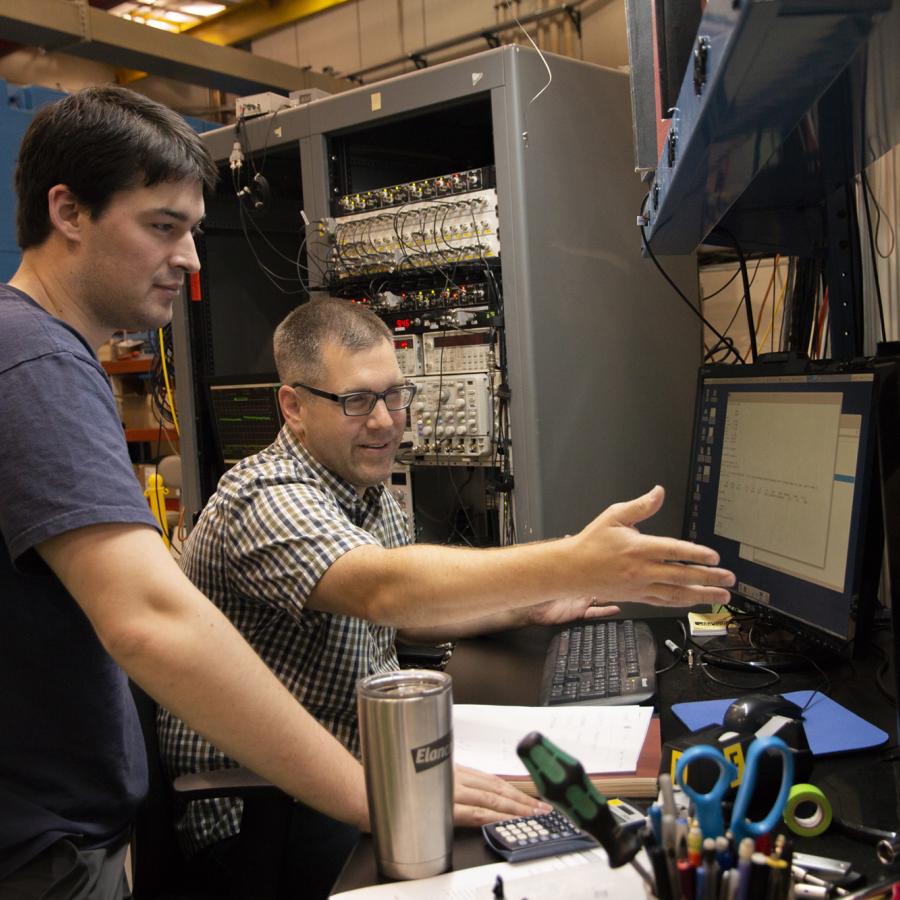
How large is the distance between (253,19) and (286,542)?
4.64m

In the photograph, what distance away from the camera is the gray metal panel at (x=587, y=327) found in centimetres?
202

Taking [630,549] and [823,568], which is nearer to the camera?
[630,549]

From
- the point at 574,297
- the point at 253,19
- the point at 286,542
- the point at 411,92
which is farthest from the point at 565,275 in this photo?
the point at 253,19

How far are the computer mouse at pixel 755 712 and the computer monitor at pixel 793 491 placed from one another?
213mm

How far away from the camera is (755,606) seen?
4.62 ft

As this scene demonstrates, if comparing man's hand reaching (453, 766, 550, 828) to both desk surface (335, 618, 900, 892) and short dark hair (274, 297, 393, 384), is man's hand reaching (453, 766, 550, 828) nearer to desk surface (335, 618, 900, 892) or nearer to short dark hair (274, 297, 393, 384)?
desk surface (335, 618, 900, 892)

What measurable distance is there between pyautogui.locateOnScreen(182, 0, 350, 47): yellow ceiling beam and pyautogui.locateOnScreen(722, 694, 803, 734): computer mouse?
4.55 m

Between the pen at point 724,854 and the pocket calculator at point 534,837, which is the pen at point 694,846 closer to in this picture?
the pen at point 724,854

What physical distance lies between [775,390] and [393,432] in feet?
2.03

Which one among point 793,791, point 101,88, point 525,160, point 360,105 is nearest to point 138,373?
point 360,105

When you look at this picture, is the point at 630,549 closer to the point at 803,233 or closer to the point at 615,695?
the point at 615,695

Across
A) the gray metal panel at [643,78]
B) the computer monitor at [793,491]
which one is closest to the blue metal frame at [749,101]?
the gray metal panel at [643,78]

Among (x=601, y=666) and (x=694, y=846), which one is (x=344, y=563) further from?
(x=694, y=846)

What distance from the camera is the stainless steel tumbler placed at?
77cm
